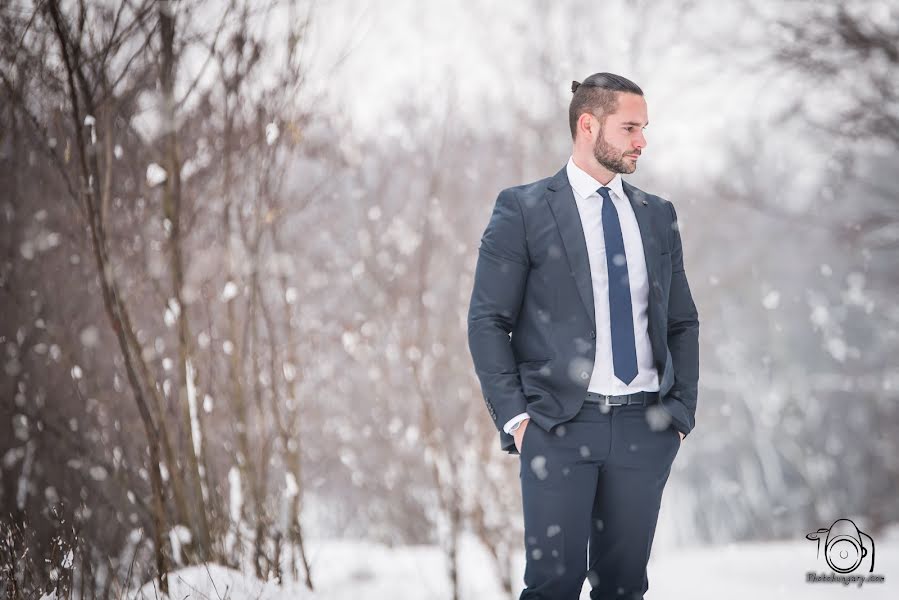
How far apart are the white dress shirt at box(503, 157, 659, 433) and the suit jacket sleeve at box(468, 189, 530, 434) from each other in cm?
7

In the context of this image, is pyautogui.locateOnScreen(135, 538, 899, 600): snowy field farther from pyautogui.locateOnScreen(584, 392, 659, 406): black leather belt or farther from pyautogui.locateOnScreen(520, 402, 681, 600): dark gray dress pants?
pyautogui.locateOnScreen(584, 392, 659, 406): black leather belt

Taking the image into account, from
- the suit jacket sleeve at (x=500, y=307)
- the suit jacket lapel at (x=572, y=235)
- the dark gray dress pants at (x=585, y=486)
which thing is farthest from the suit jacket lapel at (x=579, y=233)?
the dark gray dress pants at (x=585, y=486)

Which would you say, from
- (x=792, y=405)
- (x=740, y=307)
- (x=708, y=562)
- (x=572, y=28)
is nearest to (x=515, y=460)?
(x=708, y=562)

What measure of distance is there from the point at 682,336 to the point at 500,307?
591mm

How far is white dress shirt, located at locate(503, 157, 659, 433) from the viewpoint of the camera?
207 cm

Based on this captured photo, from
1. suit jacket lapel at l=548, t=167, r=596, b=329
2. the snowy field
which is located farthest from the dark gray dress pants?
the snowy field

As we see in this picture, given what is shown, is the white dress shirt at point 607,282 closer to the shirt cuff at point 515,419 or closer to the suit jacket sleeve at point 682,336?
the shirt cuff at point 515,419

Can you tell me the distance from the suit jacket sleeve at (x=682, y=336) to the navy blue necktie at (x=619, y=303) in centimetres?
20

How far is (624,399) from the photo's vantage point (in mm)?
2064

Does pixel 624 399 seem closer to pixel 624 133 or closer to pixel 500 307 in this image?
pixel 500 307

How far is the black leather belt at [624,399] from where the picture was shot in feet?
6.72

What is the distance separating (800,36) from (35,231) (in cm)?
519

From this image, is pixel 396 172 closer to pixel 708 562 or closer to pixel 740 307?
pixel 708 562

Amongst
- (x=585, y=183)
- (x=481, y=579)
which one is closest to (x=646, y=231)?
(x=585, y=183)
